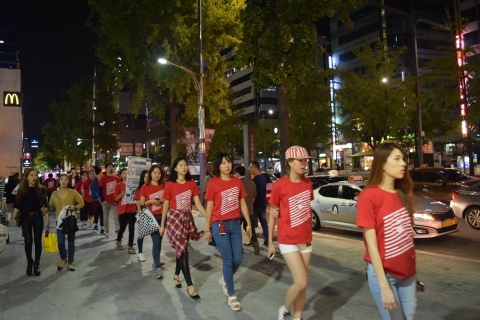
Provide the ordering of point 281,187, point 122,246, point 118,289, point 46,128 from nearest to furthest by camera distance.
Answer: point 281,187 < point 118,289 < point 122,246 < point 46,128

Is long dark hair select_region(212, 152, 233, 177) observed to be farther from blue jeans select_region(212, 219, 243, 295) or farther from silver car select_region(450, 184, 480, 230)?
silver car select_region(450, 184, 480, 230)

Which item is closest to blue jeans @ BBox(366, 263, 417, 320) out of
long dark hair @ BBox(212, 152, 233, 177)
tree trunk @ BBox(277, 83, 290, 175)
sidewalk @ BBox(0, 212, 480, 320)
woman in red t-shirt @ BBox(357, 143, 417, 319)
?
woman in red t-shirt @ BBox(357, 143, 417, 319)

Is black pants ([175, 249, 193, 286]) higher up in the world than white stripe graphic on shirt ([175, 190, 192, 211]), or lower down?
lower down

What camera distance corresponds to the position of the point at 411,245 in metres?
2.82

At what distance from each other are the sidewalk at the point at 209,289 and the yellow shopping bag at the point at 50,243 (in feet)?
1.28

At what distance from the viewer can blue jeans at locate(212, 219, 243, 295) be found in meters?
4.87

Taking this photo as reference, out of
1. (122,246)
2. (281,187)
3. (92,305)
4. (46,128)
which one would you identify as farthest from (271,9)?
(46,128)

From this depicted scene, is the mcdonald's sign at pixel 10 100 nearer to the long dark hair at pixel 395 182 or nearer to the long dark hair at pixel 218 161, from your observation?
the long dark hair at pixel 218 161

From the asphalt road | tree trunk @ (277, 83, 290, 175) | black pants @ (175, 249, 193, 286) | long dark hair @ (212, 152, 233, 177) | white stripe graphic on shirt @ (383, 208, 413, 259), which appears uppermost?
tree trunk @ (277, 83, 290, 175)

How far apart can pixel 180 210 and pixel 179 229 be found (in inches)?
10.5

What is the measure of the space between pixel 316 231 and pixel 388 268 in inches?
363

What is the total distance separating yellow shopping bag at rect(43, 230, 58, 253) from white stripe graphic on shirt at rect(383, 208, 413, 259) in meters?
6.25

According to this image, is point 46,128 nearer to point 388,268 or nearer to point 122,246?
point 122,246

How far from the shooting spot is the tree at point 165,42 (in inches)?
778
